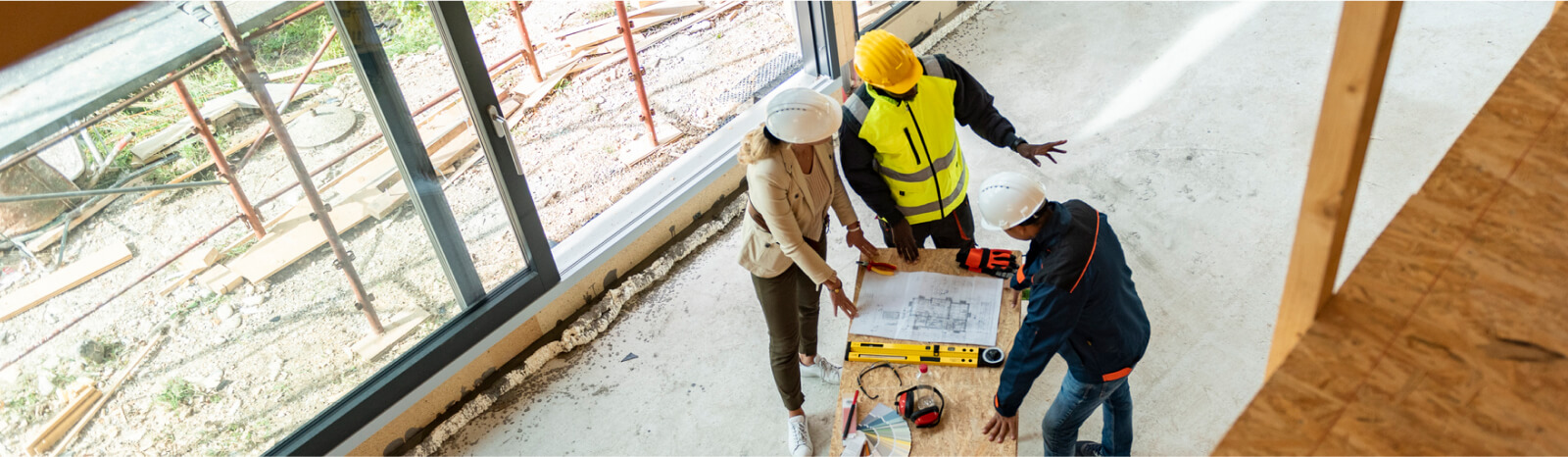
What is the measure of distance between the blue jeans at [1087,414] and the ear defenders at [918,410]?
39cm

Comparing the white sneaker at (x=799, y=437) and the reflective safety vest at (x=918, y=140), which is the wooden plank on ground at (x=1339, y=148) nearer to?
the reflective safety vest at (x=918, y=140)

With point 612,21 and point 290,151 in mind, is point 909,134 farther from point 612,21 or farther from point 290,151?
point 612,21

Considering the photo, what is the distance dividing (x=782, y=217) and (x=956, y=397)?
77 cm

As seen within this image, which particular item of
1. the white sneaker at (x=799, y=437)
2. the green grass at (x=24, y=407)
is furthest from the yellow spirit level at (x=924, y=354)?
the green grass at (x=24, y=407)

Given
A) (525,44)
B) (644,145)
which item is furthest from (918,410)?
Answer: (525,44)

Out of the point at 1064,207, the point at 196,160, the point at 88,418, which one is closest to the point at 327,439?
the point at 88,418

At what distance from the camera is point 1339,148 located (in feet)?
3.51

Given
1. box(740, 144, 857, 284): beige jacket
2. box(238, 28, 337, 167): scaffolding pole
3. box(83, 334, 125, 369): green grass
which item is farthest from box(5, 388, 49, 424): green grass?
box(740, 144, 857, 284): beige jacket

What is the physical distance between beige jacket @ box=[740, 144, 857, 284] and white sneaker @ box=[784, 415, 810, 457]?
0.79 metres

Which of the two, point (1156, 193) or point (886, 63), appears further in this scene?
point (1156, 193)

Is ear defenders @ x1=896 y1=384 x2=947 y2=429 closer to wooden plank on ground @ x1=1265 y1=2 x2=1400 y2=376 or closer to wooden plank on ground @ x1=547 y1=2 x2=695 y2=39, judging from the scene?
wooden plank on ground @ x1=1265 y1=2 x2=1400 y2=376

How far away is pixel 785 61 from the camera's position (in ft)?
18.4

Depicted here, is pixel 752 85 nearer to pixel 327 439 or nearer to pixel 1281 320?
pixel 327 439

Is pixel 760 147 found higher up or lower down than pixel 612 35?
higher up
